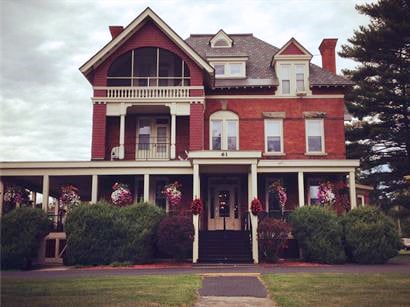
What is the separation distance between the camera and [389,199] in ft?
106

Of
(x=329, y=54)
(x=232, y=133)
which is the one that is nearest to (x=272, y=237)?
(x=232, y=133)

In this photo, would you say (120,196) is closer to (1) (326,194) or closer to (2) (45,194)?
(2) (45,194)

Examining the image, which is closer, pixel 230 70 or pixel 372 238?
pixel 372 238

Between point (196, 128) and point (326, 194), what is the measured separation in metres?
6.98

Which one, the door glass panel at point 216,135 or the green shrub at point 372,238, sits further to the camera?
the door glass panel at point 216,135

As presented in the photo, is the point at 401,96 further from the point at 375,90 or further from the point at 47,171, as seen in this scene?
the point at 47,171

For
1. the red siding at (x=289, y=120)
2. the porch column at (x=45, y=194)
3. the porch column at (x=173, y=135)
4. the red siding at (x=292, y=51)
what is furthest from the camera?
the red siding at (x=292, y=51)

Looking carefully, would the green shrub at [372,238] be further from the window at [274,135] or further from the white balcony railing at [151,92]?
the white balcony railing at [151,92]

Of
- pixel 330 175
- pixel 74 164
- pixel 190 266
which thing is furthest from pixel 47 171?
pixel 330 175

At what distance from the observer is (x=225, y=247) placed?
20.4 meters

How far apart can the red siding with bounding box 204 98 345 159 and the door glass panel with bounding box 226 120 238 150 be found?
0.29 metres

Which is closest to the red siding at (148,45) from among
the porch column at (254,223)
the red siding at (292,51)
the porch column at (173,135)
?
the porch column at (173,135)

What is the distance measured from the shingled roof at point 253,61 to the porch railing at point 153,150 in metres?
4.29

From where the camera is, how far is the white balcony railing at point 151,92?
78.0ft
